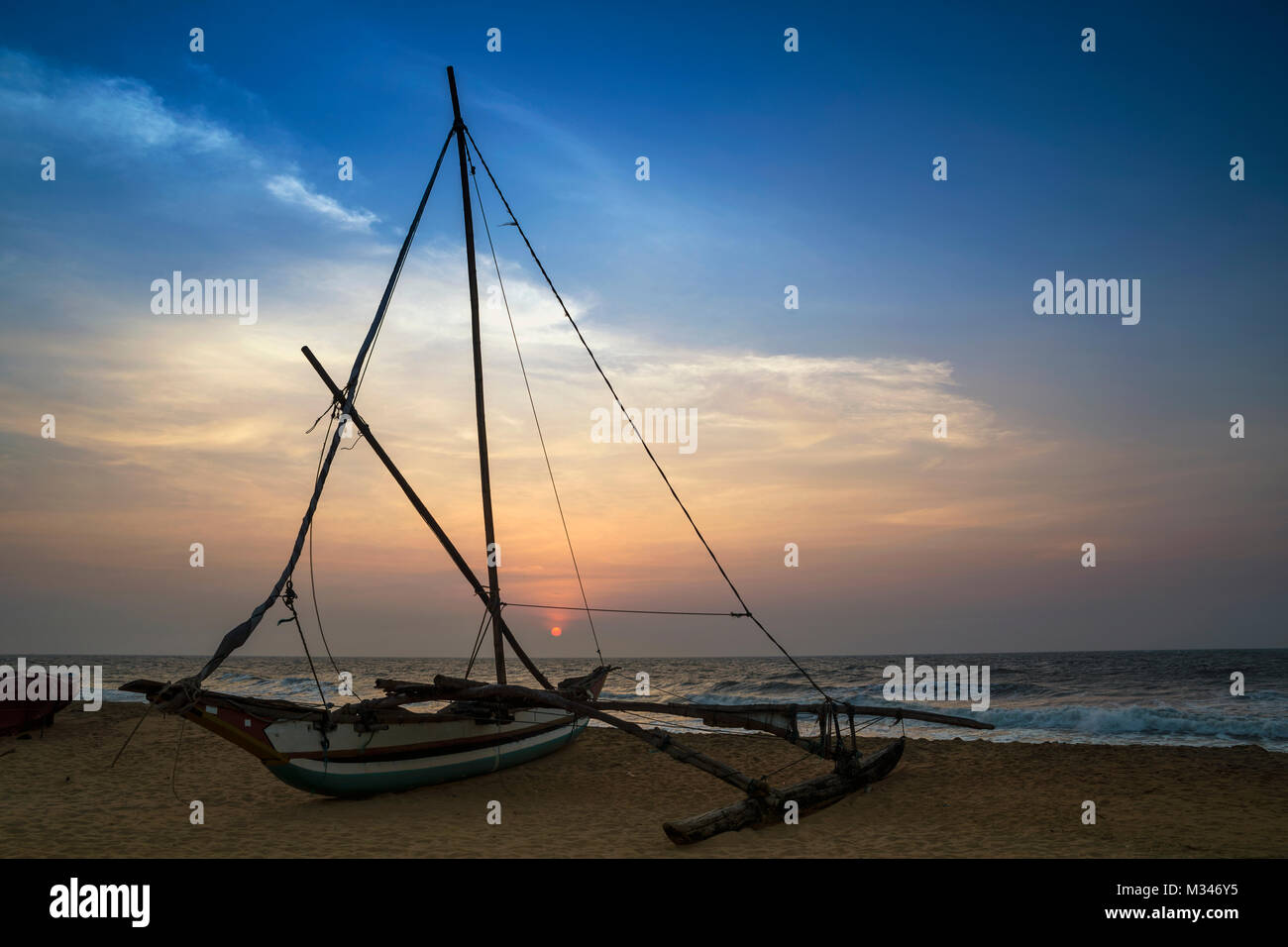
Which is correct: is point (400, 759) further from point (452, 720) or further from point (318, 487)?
point (318, 487)

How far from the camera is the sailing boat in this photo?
10.3 meters

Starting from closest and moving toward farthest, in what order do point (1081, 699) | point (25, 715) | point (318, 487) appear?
1. point (318, 487)
2. point (25, 715)
3. point (1081, 699)

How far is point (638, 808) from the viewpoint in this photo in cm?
1238

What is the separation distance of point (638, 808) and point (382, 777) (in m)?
4.10

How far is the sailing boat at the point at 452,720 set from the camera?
10.3 meters

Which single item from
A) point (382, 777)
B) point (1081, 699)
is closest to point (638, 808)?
point (382, 777)

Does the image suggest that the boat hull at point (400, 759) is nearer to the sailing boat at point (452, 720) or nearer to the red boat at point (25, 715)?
the sailing boat at point (452, 720)

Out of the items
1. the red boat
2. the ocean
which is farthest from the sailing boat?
the red boat

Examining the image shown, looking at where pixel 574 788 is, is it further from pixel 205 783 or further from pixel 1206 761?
pixel 1206 761
